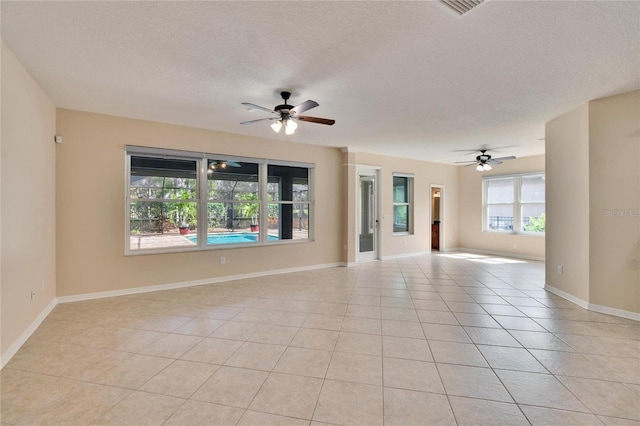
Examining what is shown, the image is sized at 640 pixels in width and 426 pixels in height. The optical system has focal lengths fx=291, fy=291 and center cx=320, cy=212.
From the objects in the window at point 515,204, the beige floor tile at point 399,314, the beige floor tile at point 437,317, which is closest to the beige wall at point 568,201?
the beige floor tile at point 437,317

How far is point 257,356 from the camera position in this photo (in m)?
2.56

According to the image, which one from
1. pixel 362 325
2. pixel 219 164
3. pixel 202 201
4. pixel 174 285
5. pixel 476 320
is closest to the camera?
pixel 362 325

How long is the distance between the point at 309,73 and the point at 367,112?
141 cm

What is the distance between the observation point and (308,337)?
294cm

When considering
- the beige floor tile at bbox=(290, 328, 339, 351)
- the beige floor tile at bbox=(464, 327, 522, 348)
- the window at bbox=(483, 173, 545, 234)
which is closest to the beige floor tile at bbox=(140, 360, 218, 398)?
the beige floor tile at bbox=(290, 328, 339, 351)

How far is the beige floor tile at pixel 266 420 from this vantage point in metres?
1.75

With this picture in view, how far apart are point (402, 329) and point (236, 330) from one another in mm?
1779

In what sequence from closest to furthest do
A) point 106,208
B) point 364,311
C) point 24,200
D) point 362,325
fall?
point 24,200 → point 362,325 → point 364,311 → point 106,208

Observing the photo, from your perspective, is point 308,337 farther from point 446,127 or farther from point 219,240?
point 446,127

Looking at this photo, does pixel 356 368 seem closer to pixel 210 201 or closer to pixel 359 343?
pixel 359 343

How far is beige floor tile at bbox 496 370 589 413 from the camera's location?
75.7 inches

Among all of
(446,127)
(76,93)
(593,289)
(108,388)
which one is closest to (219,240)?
(76,93)

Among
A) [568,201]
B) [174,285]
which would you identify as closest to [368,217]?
[568,201]

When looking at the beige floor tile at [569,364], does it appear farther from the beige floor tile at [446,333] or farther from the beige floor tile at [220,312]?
the beige floor tile at [220,312]
